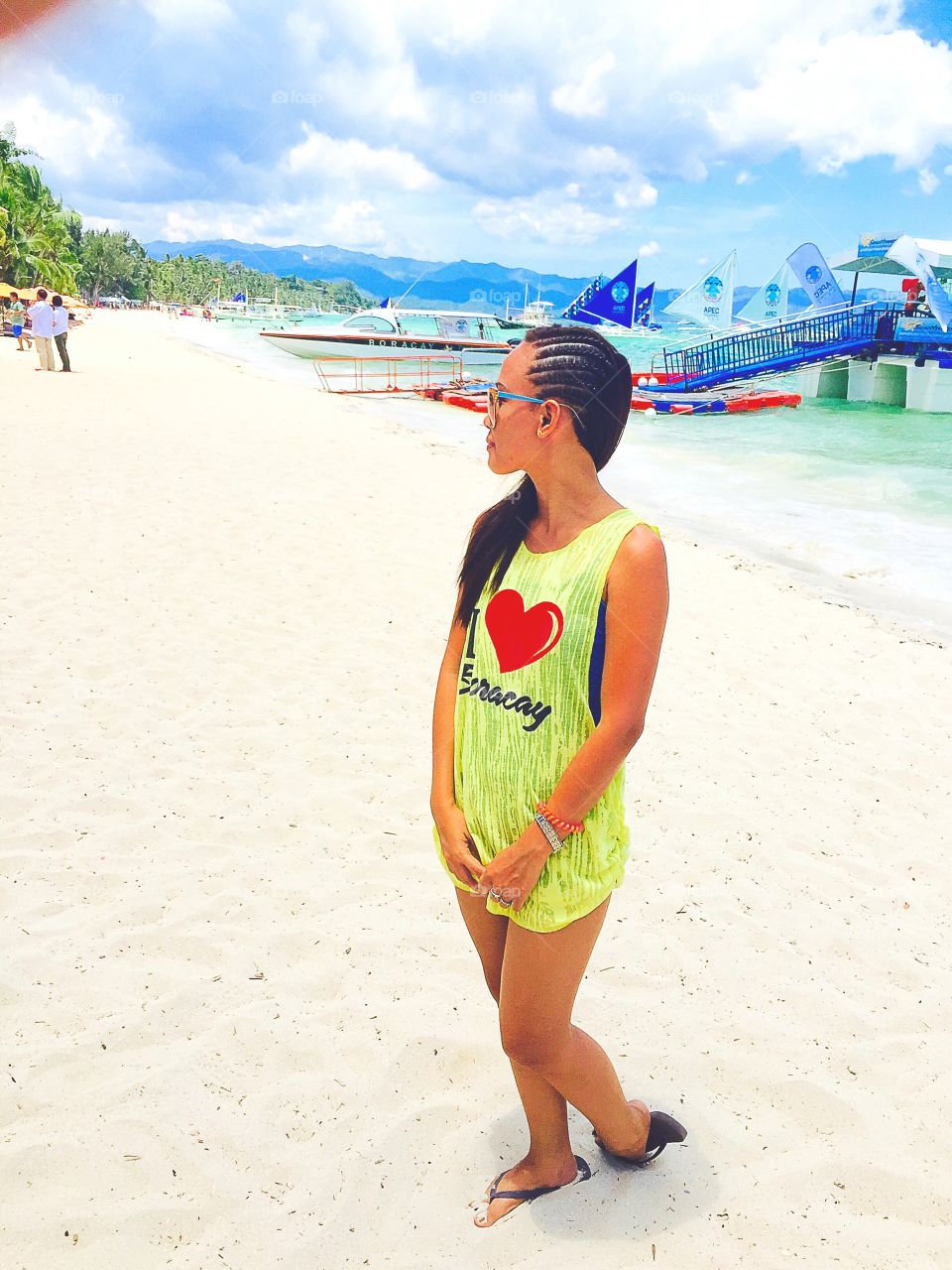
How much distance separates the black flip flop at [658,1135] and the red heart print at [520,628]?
4.00ft

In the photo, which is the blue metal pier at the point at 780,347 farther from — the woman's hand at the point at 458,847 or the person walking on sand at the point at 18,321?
the woman's hand at the point at 458,847

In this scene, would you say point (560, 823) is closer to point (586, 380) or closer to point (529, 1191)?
point (586, 380)

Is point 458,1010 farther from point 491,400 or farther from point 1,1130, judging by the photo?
point 491,400

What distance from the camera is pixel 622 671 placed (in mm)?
1444

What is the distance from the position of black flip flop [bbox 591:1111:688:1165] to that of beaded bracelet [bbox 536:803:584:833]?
94 cm

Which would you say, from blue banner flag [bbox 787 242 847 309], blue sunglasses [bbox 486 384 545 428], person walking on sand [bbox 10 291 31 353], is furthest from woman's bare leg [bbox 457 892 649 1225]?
blue banner flag [bbox 787 242 847 309]

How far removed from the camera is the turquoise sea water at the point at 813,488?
8.89 meters

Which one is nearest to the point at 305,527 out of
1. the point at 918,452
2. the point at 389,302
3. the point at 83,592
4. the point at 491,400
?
the point at 83,592

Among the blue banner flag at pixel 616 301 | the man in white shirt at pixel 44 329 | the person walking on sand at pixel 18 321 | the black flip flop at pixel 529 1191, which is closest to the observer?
the black flip flop at pixel 529 1191

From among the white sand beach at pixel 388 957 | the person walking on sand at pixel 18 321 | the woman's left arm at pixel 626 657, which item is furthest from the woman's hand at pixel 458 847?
the person walking on sand at pixel 18 321

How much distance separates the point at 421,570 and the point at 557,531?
5362 millimetres

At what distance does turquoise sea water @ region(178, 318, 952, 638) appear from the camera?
8.89m

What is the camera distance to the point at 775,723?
183 inches

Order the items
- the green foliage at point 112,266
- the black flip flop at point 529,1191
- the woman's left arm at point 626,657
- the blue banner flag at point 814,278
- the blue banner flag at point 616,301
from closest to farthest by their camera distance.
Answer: the woman's left arm at point 626,657, the black flip flop at point 529,1191, the blue banner flag at point 616,301, the blue banner flag at point 814,278, the green foliage at point 112,266
